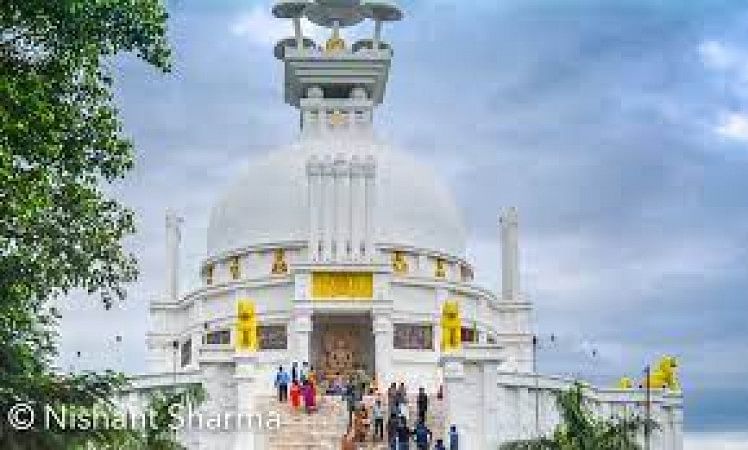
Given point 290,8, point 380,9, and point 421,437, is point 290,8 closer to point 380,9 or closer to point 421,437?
point 380,9

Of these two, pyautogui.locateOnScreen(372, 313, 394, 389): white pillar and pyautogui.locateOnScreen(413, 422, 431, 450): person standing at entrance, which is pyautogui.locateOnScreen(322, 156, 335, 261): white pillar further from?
pyautogui.locateOnScreen(413, 422, 431, 450): person standing at entrance

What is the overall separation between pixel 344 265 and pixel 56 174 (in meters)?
27.4

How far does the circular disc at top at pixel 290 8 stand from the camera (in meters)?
57.7

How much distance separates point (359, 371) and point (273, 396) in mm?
8085

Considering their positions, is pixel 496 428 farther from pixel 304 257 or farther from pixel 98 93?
pixel 98 93

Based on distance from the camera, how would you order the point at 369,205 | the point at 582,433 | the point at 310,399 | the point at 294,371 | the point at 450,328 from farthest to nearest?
the point at 369,205 < the point at 450,328 < the point at 294,371 < the point at 310,399 < the point at 582,433

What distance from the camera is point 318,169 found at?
170 feet

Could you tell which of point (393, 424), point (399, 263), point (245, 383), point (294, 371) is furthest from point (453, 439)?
point (399, 263)

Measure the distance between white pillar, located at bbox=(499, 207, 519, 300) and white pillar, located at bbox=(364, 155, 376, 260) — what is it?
24.4ft

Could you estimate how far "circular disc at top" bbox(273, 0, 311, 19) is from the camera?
189ft

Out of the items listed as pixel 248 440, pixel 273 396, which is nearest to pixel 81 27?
pixel 248 440

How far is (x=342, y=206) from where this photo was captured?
51906 millimetres

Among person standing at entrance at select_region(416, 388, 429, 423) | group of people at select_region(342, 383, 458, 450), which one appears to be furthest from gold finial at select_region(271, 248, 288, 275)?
person standing at entrance at select_region(416, 388, 429, 423)

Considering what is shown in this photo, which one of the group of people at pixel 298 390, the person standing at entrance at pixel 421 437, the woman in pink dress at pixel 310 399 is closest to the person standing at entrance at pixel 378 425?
the person standing at entrance at pixel 421 437
